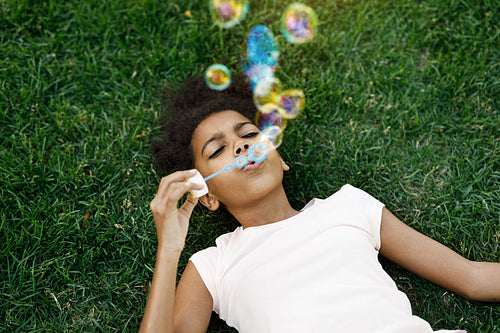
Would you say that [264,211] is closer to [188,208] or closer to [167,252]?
[188,208]

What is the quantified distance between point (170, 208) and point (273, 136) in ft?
2.96

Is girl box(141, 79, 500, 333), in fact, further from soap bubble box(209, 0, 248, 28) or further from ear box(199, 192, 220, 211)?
soap bubble box(209, 0, 248, 28)

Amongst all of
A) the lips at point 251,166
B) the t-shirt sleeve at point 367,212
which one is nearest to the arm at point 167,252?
the lips at point 251,166

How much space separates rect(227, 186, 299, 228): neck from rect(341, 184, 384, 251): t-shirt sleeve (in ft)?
1.21

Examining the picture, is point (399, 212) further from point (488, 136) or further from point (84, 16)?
point (84, 16)

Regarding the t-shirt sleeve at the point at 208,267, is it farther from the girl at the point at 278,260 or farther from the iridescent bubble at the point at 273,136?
the iridescent bubble at the point at 273,136

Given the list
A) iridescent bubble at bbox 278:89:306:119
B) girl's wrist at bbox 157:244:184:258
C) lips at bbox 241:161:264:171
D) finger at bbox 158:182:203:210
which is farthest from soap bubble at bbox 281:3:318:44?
girl's wrist at bbox 157:244:184:258

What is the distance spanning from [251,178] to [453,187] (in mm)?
1404

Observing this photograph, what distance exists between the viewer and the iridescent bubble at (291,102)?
2857 mm

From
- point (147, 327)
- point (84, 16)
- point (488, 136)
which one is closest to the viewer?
point (147, 327)

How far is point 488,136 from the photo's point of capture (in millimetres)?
2791

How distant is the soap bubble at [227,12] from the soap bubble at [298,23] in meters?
0.33

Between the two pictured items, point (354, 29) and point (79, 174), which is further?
point (354, 29)

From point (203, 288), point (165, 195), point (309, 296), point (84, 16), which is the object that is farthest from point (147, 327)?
point (84, 16)
